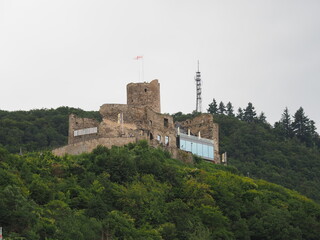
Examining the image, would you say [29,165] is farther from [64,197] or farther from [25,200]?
[25,200]

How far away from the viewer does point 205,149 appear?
7200cm

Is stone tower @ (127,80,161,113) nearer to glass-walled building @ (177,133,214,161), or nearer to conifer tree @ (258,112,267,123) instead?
glass-walled building @ (177,133,214,161)

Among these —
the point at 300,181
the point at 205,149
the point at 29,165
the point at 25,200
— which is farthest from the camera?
the point at 300,181

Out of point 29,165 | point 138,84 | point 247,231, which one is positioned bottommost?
point 247,231

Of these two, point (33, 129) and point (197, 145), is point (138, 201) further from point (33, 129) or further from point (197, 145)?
point (33, 129)

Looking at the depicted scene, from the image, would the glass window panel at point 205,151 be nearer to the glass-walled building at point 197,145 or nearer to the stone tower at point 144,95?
the glass-walled building at point 197,145

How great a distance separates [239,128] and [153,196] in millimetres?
38831

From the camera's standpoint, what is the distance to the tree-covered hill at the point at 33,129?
276 ft

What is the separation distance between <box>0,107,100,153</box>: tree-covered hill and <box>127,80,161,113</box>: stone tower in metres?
12.2

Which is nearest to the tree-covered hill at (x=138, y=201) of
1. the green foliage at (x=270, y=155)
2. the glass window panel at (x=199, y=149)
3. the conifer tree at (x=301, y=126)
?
the glass window panel at (x=199, y=149)

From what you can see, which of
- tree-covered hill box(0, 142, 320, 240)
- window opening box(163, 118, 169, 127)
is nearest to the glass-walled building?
window opening box(163, 118, 169, 127)

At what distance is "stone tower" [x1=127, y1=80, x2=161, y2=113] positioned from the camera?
70375 mm

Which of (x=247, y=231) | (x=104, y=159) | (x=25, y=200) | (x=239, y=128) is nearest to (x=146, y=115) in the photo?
(x=104, y=159)

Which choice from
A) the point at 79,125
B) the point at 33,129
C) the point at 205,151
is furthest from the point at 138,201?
the point at 33,129
